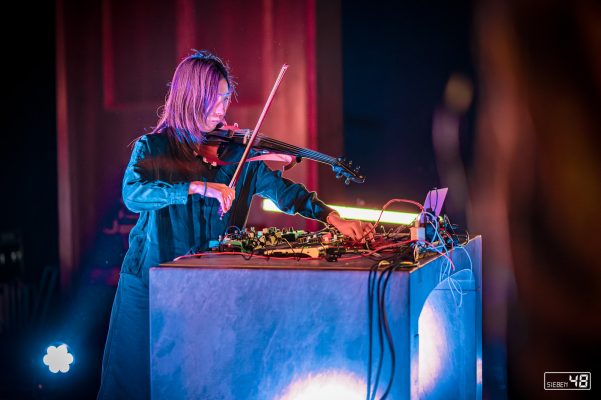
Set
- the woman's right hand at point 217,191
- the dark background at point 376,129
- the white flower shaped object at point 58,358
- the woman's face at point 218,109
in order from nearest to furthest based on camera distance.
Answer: the woman's right hand at point 217,191 → the woman's face at point 218,109 → the white flower shaped object at point 58,358 → the dark background at point 376,129

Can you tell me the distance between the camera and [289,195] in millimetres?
2270

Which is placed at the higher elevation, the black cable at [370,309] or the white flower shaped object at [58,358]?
the black cable at [370,309]

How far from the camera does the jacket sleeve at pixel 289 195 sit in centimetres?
217

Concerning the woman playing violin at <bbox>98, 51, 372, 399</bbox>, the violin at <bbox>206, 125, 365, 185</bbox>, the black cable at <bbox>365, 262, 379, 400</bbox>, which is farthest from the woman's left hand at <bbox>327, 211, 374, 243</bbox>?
the black cable at <bbox>365, 262, 379, 400</bbox>

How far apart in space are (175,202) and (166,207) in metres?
0.24

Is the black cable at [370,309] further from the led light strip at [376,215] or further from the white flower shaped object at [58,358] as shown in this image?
the white flower shaped object at [58,358]

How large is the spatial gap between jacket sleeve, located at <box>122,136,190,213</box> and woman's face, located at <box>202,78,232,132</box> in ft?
0.85

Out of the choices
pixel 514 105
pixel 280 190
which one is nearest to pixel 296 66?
pixel 514 105

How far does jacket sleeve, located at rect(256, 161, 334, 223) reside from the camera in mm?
2168

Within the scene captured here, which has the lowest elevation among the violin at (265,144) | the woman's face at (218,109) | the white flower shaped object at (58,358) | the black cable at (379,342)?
the white flower shaped object at (58,358)

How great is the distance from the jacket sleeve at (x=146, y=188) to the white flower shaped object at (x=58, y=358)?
1.59 meters

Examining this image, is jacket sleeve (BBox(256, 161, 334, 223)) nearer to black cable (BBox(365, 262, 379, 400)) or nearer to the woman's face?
the woman's face

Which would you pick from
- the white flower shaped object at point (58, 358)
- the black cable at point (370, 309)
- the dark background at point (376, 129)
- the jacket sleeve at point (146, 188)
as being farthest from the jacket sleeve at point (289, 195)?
the white flower shaped object at point (58, 358)

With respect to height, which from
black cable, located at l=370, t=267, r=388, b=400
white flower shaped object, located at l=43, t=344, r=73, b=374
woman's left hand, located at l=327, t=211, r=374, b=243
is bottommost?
white flower shaped object, located at l=43, t=344, r=73, b=374
